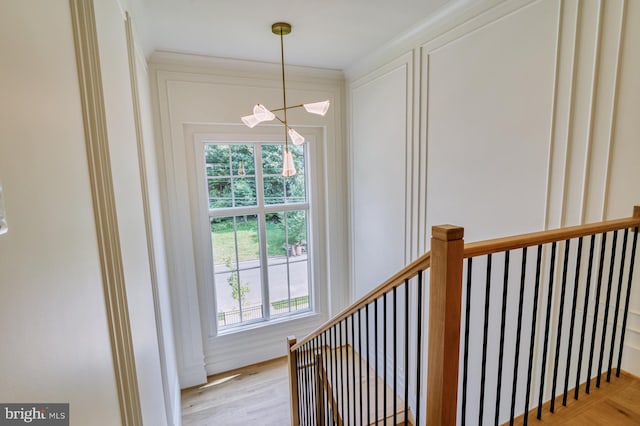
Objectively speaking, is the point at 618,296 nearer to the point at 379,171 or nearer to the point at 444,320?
the point at 444,320

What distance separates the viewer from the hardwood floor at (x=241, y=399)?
281cm

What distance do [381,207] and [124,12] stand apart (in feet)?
8.12

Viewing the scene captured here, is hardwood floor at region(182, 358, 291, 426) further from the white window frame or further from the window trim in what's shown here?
the window trim

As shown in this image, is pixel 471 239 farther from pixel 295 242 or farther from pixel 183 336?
pixel 183 336

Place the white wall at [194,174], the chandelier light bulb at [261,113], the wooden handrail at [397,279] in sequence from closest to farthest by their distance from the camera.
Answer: the wooden handrail at [397,279] < the chandelier light bulb at [261,113] < the white wall at [194,174]

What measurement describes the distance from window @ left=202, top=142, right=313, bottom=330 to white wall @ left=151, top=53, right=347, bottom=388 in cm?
17

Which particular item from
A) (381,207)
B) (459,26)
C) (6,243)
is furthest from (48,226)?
(381,207)

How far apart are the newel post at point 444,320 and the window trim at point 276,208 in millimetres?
2803

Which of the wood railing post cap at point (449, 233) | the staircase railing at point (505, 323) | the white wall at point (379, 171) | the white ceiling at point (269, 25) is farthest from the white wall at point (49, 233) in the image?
the white wall at point (379, 171)

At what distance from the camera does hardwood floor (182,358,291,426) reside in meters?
2.81

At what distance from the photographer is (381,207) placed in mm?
3070

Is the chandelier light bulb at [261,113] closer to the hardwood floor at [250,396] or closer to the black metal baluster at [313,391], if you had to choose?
the black metal baluster at [313,391]

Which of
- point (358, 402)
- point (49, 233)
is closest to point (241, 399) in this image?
point (358, 402)

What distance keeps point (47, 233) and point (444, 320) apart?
3.38 feet
